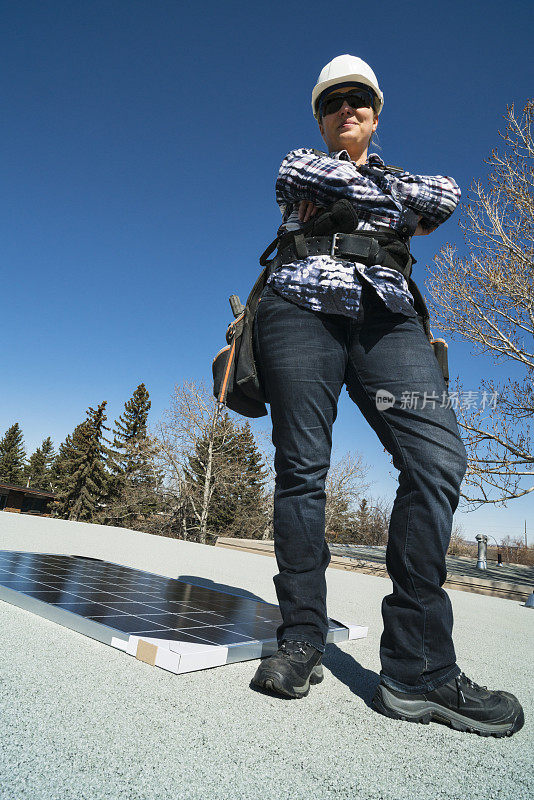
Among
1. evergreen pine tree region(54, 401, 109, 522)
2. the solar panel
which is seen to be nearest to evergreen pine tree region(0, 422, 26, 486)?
evergreen pine tree region(54, 401, 109, 522)

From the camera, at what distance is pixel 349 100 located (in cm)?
180

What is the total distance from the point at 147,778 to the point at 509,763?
2.55 ft

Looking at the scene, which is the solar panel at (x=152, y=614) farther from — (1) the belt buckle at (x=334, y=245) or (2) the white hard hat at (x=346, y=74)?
(2) the white hard hat at (x=346, y=74)

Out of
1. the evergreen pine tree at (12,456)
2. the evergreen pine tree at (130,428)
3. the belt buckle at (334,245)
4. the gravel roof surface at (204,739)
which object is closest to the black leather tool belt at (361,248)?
the belt buckle at (334,245)

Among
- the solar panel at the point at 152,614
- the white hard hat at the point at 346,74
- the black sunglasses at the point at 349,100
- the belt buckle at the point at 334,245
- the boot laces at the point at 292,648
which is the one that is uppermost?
the white hard hat at the point at 346,74

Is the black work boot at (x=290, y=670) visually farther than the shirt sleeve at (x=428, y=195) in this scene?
No

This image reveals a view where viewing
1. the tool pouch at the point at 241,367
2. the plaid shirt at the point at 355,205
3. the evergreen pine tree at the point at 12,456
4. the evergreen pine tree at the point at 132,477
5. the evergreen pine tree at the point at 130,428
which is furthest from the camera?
the evergreen pine tree at the point at 12,456

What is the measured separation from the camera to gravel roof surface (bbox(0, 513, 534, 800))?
0.77 metres

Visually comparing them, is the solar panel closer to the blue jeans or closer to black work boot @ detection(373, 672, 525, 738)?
the blue jeans

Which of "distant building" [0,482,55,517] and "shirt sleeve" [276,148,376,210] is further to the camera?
"distant building" [0,482,55,517]

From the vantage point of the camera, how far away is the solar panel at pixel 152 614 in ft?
4.60

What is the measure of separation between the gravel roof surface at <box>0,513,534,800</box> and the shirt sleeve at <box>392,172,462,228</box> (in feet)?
4.97

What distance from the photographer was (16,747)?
2.61 ft

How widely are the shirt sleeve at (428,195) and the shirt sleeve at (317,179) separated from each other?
0.14m
